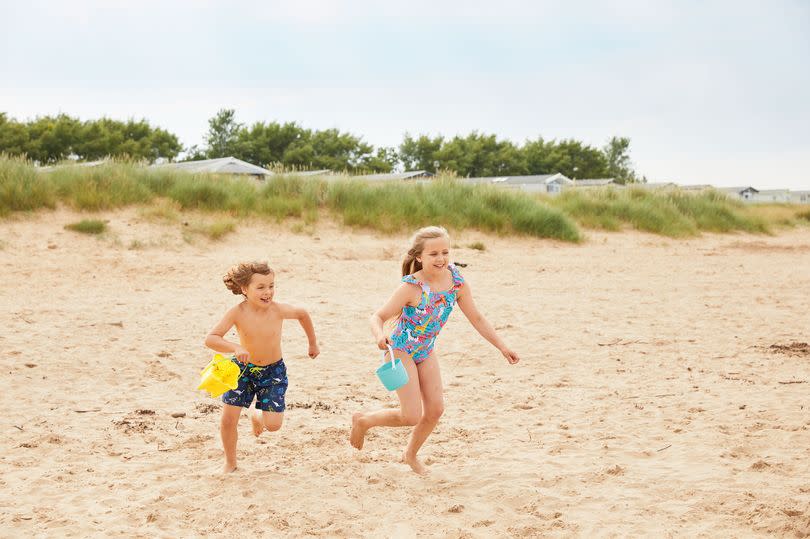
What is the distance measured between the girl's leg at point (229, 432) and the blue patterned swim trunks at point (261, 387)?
0.05m

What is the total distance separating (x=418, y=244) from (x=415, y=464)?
4.02ft

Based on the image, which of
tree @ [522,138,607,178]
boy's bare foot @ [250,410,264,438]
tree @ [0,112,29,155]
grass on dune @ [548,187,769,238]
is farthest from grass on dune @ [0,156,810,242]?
tree @ [522,138,607,178]

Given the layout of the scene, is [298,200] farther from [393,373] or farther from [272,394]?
[393,373]

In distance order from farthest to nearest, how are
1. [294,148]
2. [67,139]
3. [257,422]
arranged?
[294,148]
[67,139]
[257,422]

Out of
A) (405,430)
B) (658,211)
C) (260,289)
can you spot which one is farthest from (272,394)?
(658,211)

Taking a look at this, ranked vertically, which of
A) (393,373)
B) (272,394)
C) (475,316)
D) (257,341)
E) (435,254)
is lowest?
(272,394)

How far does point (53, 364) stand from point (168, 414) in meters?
1.70

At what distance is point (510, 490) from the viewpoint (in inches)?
170

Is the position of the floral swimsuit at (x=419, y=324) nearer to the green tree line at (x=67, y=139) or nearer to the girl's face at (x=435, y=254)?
the girl's face at (x=435, y=254)

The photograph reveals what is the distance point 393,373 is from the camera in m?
4.21

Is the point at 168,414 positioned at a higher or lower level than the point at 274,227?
lower

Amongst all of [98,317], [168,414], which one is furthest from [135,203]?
[168,414]

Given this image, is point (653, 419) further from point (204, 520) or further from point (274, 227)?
point (274, 227)

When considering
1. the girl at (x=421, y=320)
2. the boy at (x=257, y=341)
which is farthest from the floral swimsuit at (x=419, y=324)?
the boy at (x=257, y=341)
